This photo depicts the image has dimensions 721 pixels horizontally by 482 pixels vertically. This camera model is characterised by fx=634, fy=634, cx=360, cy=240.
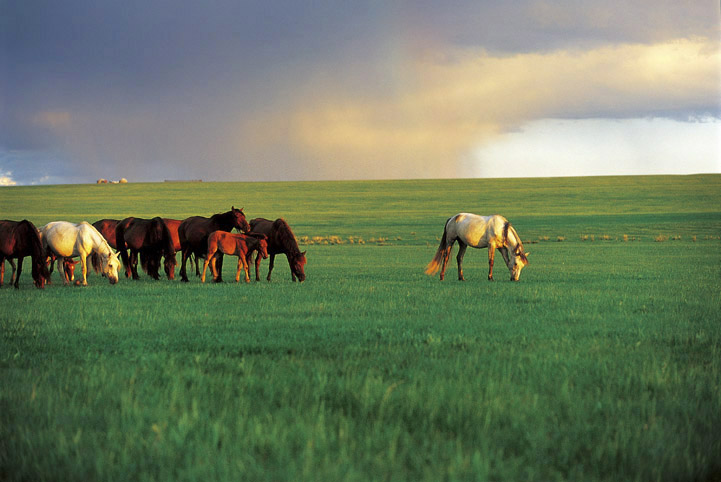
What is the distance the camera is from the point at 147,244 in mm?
22547

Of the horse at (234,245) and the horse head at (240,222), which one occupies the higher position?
the horse head at (240,222)

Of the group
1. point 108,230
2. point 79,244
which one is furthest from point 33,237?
point 108,230

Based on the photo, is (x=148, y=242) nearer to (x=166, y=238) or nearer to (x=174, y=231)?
(x=166, y=238)

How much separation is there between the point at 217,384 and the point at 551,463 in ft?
11.7

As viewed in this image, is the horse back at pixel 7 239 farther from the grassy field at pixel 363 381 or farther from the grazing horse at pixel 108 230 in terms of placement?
the grazing horse at pixel 108 230

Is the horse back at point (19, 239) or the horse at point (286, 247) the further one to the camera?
the horse at point (286, 247)

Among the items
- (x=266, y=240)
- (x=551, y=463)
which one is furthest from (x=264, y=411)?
(x=266, y=240)

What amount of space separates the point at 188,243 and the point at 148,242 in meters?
1.39

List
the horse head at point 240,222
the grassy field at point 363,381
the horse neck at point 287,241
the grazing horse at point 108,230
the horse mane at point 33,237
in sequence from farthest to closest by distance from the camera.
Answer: the grazing horse at point 108,230 < the horse head at point 240,222 < the horse neck at point 287,241 < the horse mane at point 33,237 < the grassy field at point 363,381

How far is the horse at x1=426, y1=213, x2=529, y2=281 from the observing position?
828 inches

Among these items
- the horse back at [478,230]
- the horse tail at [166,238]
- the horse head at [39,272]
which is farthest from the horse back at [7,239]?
the horse back at [478,230]

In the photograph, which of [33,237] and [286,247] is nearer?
[33,237]

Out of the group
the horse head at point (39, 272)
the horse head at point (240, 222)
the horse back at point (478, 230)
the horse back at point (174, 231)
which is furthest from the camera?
the horse back at point (174, 231)

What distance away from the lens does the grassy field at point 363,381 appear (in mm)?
4586
